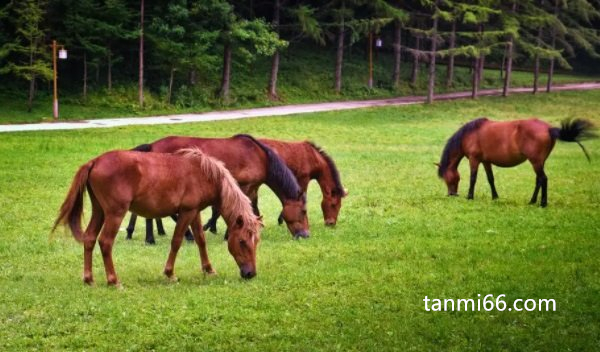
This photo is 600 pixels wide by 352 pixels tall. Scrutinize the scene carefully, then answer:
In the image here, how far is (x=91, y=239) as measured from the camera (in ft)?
36.2

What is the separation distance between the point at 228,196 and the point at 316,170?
203 inches

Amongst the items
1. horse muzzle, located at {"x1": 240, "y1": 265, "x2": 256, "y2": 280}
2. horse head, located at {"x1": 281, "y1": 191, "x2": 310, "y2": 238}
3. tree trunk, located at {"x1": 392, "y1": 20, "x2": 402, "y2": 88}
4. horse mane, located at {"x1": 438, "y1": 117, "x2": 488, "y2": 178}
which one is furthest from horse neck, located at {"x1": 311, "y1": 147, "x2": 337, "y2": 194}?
tree trunk, located at {"x1": 392, "y1": 20, "x2": 402, "y2": 88}

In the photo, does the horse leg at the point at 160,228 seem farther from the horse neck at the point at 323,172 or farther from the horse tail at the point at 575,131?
the horse tail at the point at 575,131

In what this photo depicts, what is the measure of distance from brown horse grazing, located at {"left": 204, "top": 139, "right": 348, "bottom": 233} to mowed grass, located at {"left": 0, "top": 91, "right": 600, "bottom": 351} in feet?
2.05

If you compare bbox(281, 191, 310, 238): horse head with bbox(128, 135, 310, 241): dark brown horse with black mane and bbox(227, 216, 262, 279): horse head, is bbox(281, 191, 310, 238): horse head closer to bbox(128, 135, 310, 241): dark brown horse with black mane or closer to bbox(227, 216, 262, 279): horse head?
bbox(128, 135, 310, 241): dark brown horse with black mane

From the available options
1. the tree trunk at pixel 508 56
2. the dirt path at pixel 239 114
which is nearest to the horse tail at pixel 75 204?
the dirt path at pixel 239 114

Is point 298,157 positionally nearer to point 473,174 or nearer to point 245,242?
point 245,242

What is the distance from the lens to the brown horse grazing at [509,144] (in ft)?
58.8

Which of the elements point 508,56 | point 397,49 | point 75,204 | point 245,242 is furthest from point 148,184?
point 508,56

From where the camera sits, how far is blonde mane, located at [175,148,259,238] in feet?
36.9

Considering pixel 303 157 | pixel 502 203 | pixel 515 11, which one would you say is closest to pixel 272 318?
pixel 303 157

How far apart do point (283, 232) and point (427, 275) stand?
15.5 ft

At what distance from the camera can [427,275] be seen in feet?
37.2

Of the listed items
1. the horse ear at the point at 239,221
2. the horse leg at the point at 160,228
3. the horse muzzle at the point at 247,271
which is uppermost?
the horse ear at the point at 239,221
